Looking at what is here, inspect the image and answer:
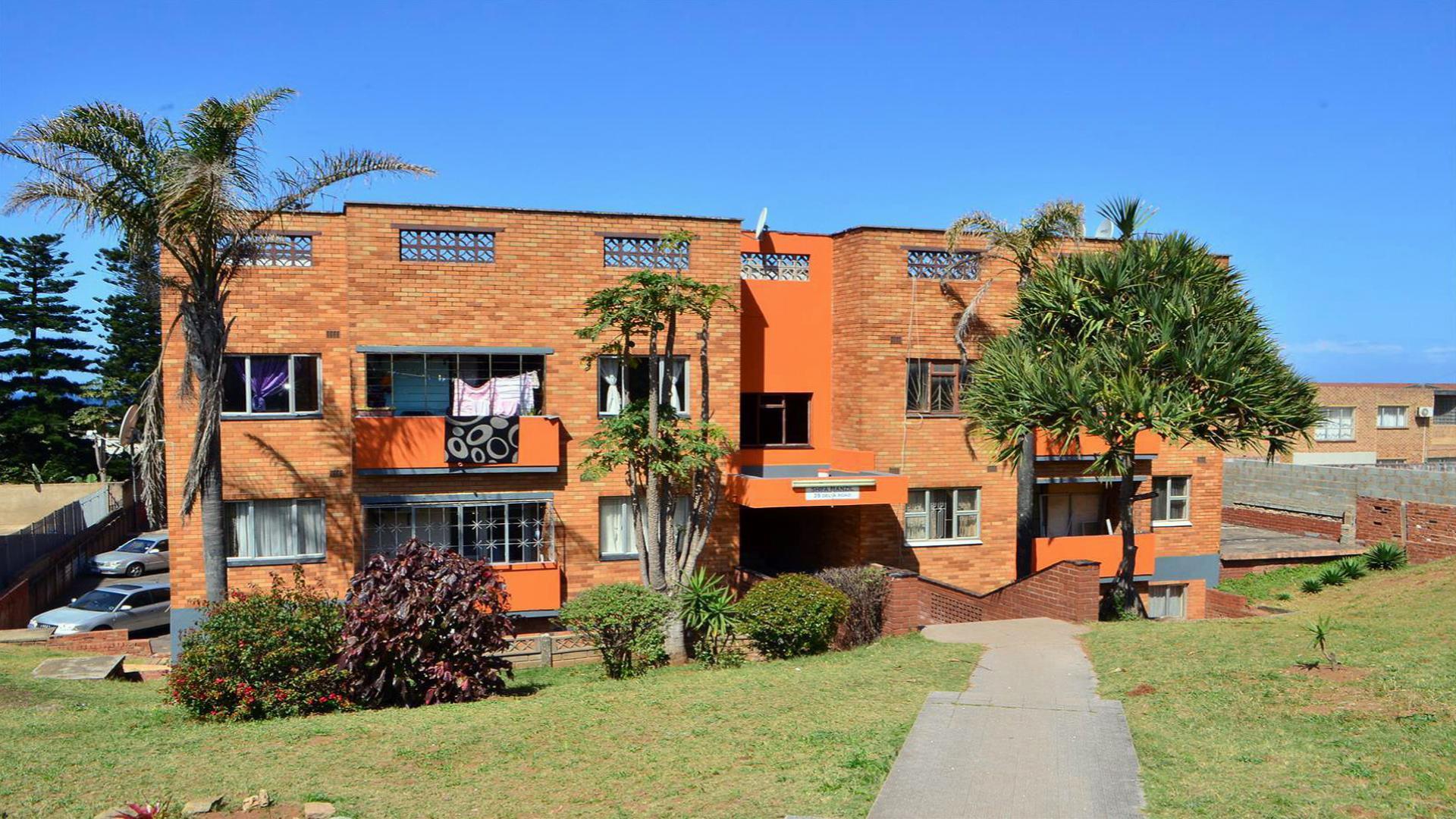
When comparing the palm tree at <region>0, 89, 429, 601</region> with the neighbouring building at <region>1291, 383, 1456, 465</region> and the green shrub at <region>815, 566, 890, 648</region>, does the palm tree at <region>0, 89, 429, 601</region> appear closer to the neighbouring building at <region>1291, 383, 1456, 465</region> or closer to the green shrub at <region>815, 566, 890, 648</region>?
the green shrub at <region>815, 566, 890, 648</region>

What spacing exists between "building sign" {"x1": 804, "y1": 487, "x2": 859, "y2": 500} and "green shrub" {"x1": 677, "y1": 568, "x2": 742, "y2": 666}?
3.85 metres

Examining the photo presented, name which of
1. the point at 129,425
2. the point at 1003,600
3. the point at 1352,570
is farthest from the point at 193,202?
the point at 1352,570

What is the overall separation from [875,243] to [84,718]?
15.2 meters

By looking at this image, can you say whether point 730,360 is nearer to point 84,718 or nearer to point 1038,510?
point 1038,510

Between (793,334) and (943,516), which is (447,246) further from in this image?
(943,516)

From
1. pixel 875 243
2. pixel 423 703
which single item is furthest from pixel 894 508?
pixel 423 703

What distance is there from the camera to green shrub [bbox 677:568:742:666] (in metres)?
16.0

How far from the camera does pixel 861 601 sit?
17219 mm

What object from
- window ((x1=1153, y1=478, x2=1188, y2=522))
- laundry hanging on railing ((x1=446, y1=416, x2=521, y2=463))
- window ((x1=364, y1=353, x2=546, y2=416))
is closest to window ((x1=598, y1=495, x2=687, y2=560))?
laundry hanging on railing ((x1=446, y1=416, x2=521, y2=463))

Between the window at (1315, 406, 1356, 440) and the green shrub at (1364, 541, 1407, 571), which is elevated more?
the window at (1315, 406, 1356, 440)

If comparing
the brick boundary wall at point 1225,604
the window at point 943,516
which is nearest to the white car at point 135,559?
the window at point 943,516

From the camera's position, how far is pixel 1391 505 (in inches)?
1068

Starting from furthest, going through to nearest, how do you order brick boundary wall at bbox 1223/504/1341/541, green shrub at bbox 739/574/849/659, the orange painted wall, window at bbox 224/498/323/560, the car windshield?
1. brick boundary wall at bbox 1223/504/1341/541
2. the car windshield
3. the orange painted wall
4. window at bbox 224/498/323/560
5. green shrub at bbox 739/574/849/659

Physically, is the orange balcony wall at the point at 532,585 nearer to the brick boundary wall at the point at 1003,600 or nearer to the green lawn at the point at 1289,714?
the brick boundary wall at the point at 1003,600
